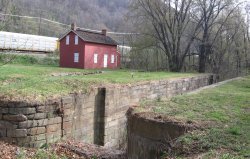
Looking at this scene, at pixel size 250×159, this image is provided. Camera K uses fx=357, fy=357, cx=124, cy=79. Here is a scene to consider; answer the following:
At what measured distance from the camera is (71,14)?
298ft

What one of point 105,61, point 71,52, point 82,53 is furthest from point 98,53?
point 71,52

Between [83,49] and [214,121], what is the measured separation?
23.9 m

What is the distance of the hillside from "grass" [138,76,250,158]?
147 feet

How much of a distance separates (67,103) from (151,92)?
26.9 ft

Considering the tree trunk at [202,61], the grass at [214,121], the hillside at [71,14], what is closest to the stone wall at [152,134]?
the grass at [214,121]

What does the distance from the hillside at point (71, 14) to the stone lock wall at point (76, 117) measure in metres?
40.5

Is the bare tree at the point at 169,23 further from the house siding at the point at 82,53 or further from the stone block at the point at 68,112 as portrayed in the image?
the stone block at the point at 68,112

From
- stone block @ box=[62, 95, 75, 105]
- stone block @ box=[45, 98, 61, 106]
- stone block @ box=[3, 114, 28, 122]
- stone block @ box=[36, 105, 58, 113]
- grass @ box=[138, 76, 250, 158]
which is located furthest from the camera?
stone block @ box=[62, 95, 75, 105]

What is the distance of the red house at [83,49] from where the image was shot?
104 feet

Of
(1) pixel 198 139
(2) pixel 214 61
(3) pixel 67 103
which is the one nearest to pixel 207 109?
(1) pixel 198 139

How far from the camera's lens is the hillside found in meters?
63.7

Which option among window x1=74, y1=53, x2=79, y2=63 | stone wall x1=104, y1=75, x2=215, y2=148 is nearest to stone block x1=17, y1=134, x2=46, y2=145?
stone wall x1=104, y1=75, x2=215, y2=148

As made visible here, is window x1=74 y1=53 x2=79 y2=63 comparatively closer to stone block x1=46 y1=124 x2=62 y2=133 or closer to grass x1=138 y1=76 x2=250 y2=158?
grass x1=138 y1=76 x2=250 y2=158

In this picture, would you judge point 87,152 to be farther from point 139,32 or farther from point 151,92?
point 139,32
